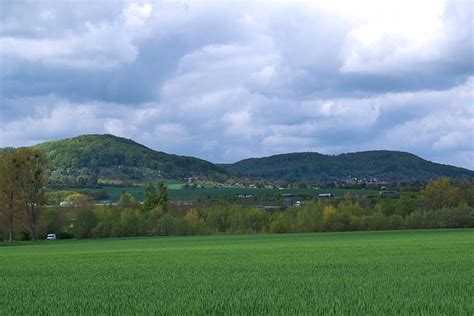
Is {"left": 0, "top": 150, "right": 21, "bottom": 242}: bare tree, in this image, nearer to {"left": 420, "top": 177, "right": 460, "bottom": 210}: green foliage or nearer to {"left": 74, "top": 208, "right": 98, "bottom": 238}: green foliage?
{"left": 74, "top": 208, "right": 98, "bottom": 238}: green foliage

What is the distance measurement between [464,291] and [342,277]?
6150 mm

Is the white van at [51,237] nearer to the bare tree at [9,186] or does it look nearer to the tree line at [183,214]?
the tree line at [183,214]

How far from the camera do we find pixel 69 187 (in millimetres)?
186625

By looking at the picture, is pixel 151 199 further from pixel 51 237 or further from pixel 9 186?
pixel 9 186

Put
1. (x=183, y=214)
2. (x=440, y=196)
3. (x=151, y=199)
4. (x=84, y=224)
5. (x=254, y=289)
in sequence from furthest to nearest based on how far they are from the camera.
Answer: (x=183, y=214)
(x=440, y=196)
(x=151, y=199)
(x=84, y=224)
(x=254, y=289)

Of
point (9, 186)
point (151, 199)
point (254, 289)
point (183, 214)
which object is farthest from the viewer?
point (183, 214)

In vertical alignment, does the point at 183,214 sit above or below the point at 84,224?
above

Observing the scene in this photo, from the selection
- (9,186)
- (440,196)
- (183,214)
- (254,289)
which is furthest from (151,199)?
(254,289)

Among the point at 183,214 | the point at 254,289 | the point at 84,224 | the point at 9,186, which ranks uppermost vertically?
the point at 9,186

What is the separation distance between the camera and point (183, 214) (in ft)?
414

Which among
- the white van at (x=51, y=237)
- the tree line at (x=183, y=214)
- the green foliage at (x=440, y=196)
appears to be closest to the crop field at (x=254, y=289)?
the tree line at (x=183, y=214)

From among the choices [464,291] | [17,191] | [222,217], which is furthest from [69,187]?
[464,291]

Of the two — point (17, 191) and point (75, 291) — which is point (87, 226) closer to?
point (17, 191)

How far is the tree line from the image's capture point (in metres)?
84.6
